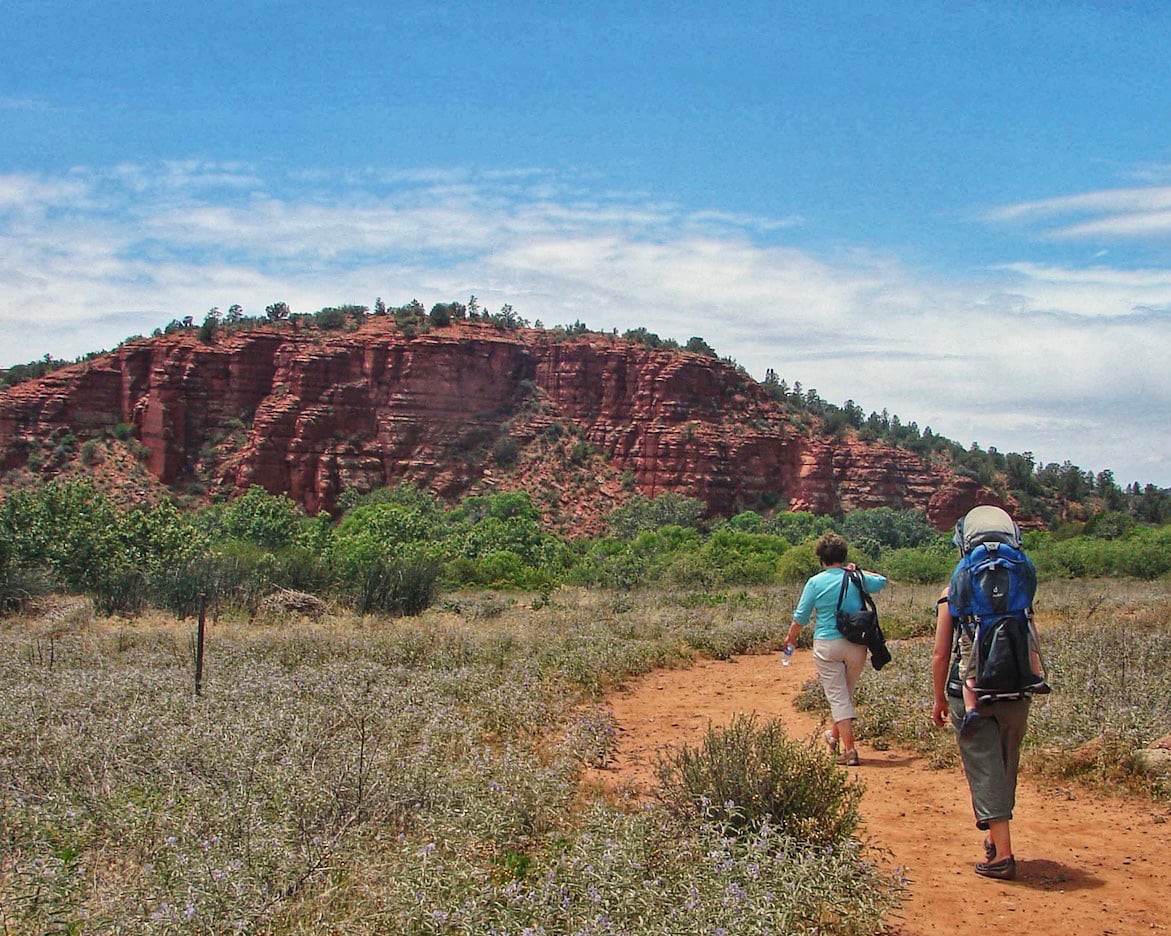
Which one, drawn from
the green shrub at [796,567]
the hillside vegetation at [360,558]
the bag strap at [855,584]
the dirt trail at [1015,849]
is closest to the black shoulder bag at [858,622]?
the bag strap at [855,584]

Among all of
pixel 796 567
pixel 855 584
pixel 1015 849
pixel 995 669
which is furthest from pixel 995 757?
pixel 796 567

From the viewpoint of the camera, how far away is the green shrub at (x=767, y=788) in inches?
205

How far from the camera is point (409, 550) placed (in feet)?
114

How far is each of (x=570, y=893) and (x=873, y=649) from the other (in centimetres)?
431

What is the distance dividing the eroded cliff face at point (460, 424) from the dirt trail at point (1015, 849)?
58092 millimetres

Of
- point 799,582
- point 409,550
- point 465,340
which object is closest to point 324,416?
point 465,340

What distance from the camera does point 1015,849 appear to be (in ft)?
18.4

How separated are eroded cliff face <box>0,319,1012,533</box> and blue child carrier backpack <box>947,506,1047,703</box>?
60116mm

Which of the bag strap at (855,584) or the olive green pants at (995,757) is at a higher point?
the bag strap at (855,584)

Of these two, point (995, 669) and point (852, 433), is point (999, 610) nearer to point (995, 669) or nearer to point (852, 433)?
point (995, 669)

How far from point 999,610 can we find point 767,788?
1.41 m

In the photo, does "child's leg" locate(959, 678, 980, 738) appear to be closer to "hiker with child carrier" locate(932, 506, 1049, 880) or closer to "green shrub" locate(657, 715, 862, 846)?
"hiker with child carrier" locate(932, 506, 1049, 880)

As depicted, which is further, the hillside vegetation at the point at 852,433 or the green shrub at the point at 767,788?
the hillside vegetation at the point at 852,433

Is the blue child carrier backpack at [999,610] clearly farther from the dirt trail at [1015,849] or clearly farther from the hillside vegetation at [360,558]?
the hillside vegetation at [360,558]
